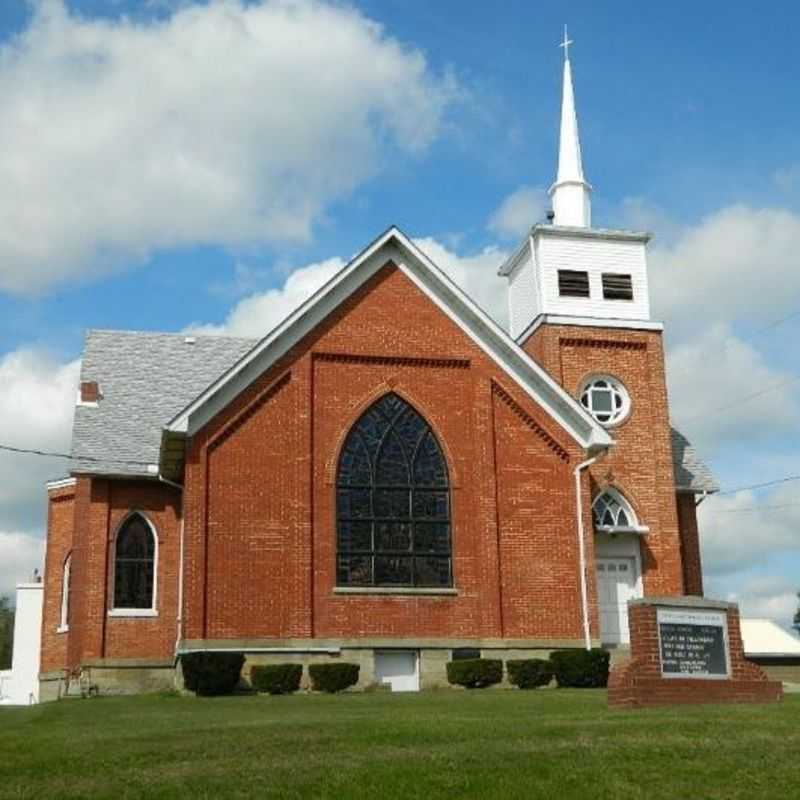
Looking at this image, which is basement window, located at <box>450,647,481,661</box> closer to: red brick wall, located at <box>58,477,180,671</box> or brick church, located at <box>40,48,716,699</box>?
brick church, located at <box>40,48,716,699</box>

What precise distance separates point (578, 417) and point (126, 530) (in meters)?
11.6

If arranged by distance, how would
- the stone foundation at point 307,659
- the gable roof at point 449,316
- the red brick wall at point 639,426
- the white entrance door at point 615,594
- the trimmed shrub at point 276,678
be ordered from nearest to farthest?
the trimmed shrub at point 276,678 < the stone foundation at point 307,659 < the gable roof at point 449,316 < the white entrance door at point 615,594 < the red brick wall at point 639,426

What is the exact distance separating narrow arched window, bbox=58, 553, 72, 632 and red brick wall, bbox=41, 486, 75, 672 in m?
0.07

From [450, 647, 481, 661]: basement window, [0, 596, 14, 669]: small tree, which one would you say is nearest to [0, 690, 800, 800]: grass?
[450, 647, 481, 661]: basement window

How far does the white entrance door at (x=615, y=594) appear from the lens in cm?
3212

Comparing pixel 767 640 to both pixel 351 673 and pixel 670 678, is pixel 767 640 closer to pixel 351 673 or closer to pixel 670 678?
pixel 351 673

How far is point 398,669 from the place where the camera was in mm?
27219

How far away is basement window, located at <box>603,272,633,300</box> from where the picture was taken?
34.7 m

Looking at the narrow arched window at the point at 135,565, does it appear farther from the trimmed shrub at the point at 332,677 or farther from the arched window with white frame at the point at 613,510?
the arched window with white frame at the point at 613,510

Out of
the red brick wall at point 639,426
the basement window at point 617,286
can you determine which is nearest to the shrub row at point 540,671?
the red brick wall at point 639,426

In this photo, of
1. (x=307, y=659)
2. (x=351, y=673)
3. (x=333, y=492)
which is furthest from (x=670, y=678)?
(x=333, y=492)

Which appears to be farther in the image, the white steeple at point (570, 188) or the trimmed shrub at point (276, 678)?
the white steeple at point (570, 188)

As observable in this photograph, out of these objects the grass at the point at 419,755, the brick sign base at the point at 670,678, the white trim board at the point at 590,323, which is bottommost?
the grass at the point at 419,755

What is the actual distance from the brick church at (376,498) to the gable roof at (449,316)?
5cm
